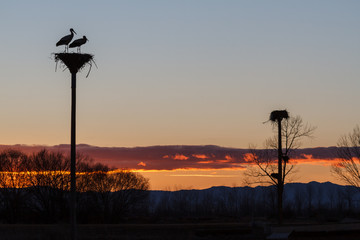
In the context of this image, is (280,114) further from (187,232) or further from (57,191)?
(57,191)

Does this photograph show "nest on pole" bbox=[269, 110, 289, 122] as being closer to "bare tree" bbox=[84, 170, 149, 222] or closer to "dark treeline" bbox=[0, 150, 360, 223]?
"dark treeline" bbox=[0, 150, 360, 223]

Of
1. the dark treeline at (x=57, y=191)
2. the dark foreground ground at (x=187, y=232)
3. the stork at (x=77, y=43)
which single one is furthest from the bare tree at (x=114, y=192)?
the stork at (x=77, y=43)

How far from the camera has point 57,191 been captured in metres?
80.1

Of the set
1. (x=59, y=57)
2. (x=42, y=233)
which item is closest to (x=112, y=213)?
(x=42, y=233)

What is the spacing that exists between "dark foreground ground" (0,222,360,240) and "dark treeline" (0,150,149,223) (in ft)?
76.1

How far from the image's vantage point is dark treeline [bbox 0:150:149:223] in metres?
77.6

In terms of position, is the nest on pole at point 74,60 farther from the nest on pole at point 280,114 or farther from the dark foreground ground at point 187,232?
the nest on pole at point 280,114

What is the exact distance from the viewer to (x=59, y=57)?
28938mm

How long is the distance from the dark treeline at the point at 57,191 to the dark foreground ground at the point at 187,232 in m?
23.2

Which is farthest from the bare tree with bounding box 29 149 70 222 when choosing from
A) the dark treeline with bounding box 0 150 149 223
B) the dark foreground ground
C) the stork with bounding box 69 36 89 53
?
the stork with bounding box 69 36 89 53

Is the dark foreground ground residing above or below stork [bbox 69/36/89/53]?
below

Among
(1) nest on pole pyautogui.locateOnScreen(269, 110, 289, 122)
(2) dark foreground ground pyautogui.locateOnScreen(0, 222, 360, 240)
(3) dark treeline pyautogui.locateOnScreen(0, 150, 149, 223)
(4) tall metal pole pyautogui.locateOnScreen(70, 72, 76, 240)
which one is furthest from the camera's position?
(3) dark treeline pyautogui.locateOnScreen(0, 150, 149, 223)

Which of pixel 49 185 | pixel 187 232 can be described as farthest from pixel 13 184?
pixel 187 232

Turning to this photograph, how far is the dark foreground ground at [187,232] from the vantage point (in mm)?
44897
